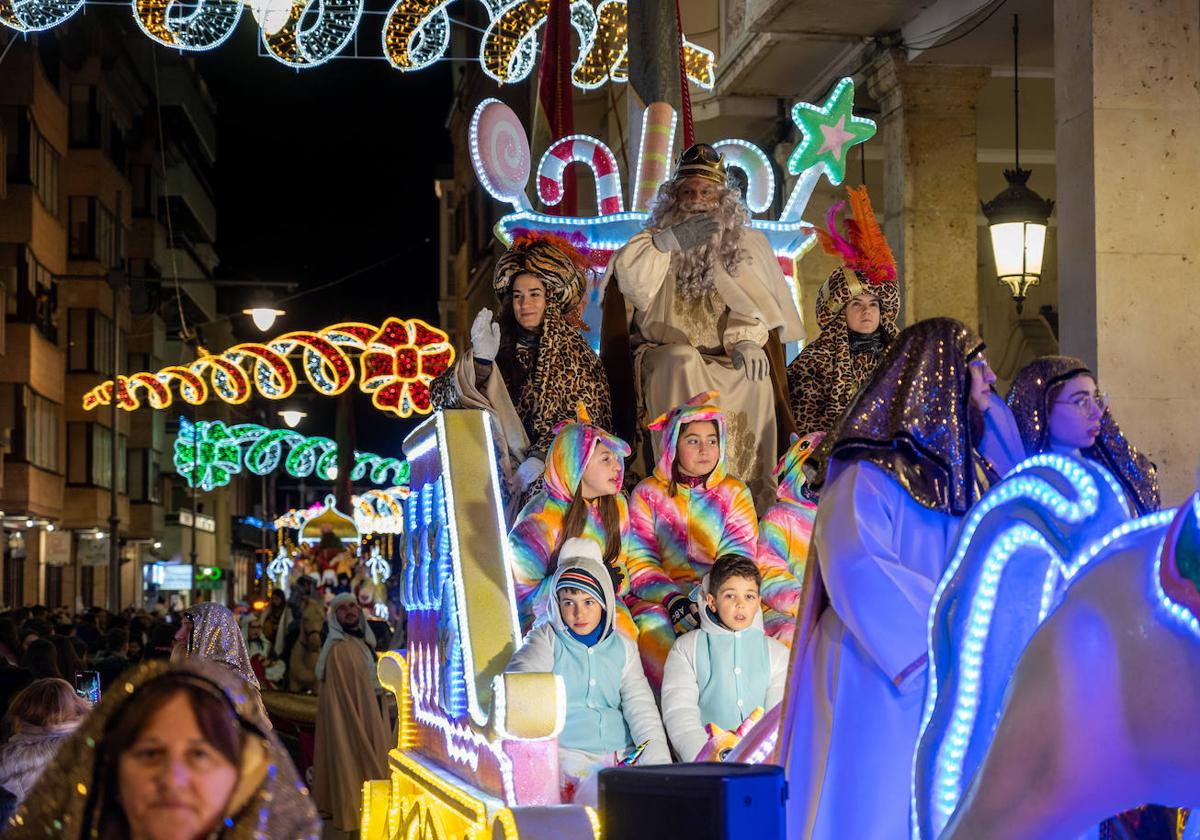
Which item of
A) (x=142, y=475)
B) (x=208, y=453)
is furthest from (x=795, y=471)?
(x=142, y=475)

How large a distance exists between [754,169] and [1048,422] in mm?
4768

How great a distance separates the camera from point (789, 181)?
16.3m

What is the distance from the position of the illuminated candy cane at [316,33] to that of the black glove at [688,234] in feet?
21.8

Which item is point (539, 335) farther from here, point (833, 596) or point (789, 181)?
point (789, 181)

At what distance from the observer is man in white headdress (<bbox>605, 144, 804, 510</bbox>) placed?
29.3 ft

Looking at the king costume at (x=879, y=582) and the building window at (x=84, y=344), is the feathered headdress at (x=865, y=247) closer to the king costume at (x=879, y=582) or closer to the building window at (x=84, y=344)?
the king costume at (x=879, y=582)

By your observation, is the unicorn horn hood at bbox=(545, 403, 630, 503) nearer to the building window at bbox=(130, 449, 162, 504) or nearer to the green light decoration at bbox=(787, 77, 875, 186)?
the green light decoration at bbox=(787, 77, 875, 186)

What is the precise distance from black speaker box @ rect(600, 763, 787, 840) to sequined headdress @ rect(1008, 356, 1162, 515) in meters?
2.62

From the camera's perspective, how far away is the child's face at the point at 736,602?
693 centimetres

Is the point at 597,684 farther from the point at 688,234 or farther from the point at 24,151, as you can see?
the point at 24,151

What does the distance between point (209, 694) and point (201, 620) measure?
19.3ft

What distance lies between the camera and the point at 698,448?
25.7ft

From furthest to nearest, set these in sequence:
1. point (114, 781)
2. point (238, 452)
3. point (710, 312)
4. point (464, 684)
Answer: point (238, 452)
point (710, 312)
point (464, 684)
point (114, 781)

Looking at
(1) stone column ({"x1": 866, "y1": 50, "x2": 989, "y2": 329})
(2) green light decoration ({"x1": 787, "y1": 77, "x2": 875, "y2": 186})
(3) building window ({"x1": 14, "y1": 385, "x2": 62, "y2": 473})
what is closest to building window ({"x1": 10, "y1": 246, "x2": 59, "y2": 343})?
Answer: (3) building window ({"x1": 14, "y1": 385, "x2": 62, "y2": 473})
